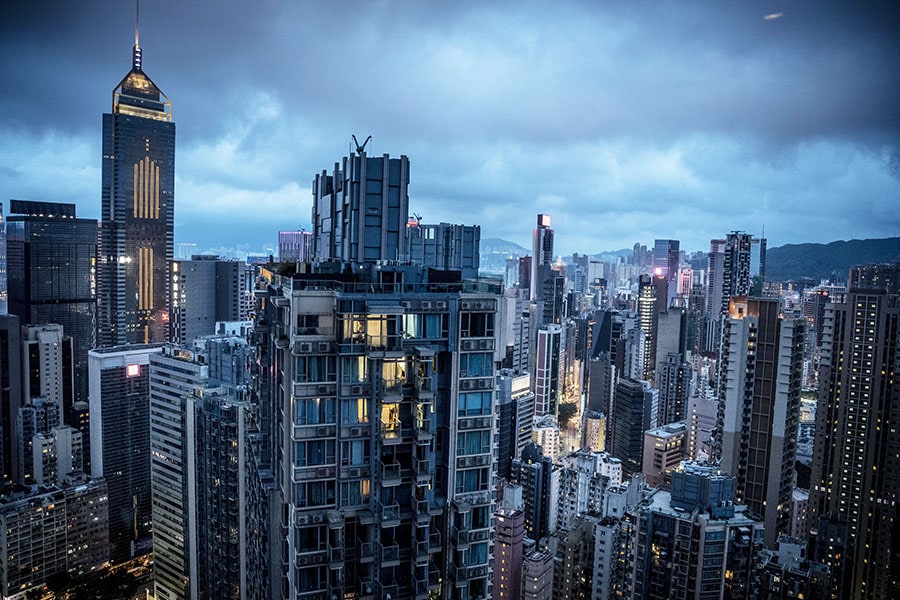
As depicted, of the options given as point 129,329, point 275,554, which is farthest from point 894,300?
point 129,329

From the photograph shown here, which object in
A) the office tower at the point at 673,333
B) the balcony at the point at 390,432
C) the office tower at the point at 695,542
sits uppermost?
the balcony at the point at 390,432

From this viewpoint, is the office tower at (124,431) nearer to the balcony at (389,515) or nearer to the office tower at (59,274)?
the office tower at (59,274)

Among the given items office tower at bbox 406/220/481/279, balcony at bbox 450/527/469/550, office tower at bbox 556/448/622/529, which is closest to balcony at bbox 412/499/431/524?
balcony at bbox 450/527/469/550

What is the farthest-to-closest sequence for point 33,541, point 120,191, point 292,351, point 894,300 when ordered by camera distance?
point 120,191 → point 33,541 → point 894,300 → point 292,351

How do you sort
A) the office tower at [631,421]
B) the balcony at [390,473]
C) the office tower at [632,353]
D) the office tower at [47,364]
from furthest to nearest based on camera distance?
the office tower at [632,353] → the office tower at [631,421] → the office tower at [47,364] → the balcony at [390,473]

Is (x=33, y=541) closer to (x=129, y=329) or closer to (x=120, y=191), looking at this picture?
(x=129, y=329)

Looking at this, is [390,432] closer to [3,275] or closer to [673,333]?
[3,275]

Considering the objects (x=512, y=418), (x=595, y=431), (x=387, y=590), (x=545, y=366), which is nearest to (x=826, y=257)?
(x=387, y=590)

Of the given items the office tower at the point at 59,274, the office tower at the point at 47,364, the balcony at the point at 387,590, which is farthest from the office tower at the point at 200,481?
the office tower at the point at 59,274
